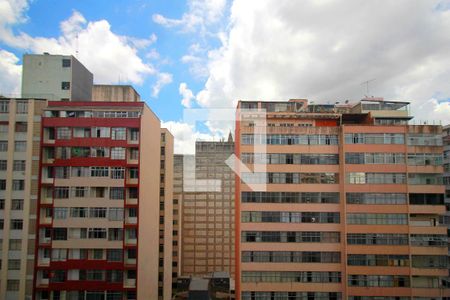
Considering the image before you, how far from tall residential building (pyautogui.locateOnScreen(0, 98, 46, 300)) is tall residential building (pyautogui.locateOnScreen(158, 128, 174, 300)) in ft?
34.3

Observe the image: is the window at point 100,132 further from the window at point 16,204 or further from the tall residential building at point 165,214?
the tall residential building at point 165,214

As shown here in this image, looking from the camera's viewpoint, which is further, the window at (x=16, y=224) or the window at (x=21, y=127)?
the window at (x=21, y=127)

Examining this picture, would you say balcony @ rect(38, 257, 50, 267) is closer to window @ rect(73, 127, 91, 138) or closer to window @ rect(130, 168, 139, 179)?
window @ rect(130, 168, 139, 179)

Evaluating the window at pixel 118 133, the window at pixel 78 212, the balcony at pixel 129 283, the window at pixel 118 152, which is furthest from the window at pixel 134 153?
the balcony at pixel 129 283

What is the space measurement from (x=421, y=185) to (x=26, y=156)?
17259mm

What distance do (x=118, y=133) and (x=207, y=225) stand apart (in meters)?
25.8

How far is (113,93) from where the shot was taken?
60.9ft

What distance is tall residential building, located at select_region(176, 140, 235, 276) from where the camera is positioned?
3862 cm

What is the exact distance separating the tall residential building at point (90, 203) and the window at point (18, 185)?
0.76 metres

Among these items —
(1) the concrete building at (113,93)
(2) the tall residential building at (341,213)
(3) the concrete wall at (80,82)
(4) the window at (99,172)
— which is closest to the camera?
(2) the tall residential building at (341,213)

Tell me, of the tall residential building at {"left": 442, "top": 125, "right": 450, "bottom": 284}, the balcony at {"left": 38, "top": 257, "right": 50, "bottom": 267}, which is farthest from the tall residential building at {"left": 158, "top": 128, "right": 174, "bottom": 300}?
the tall residential building at {"left": 442, "top": 125, "right": 450, "bottom": 284}

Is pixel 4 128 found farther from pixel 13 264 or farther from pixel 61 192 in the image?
pixel 13 264

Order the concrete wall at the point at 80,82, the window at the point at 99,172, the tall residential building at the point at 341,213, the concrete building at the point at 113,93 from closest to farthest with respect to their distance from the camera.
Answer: the tall residential building at the point at 341,213 → the window at the point at 99,172 → the concrete wall at the point at 80,82 → the concrete building at the point at 113,93

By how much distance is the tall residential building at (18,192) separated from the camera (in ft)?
46.6
